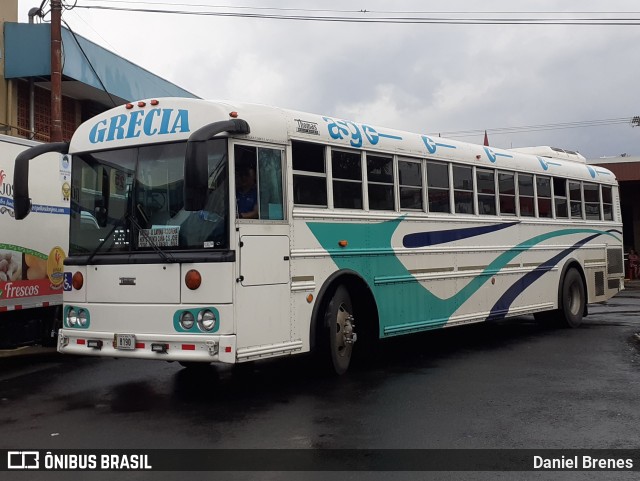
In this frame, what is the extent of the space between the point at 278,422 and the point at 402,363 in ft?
11.8

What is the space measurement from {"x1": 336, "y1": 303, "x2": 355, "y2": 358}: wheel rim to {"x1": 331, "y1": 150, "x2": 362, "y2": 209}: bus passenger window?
125 centimetres

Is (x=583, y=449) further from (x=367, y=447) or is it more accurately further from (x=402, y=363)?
(x=402, y=363)

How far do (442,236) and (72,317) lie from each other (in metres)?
5.17

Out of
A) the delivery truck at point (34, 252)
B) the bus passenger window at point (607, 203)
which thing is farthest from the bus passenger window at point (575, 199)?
the delivery truck at point (34, 252)

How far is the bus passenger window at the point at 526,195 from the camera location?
1188 centimetres

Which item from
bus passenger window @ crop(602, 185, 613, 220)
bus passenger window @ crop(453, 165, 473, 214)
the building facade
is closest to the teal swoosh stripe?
bus passenger window @ crop(453, 165, 473, 214)

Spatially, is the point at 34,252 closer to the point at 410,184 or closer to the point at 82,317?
the point at 82,317

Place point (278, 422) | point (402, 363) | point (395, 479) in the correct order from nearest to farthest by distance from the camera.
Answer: point (395, 479), point (278, 422), point (402, 363)

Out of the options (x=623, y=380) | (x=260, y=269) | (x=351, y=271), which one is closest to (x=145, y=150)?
(x=260, y=269)

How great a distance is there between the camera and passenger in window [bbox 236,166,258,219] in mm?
7082

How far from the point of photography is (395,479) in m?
4.91

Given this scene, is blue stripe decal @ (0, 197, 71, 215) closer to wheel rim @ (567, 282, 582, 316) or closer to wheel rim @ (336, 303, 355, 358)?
wheel rim @ (336, 303, 355, 358)

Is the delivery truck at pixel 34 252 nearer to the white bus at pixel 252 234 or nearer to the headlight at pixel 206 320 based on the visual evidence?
the white bus at pixel 252 234

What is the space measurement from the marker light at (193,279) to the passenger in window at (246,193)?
721 millimetres
